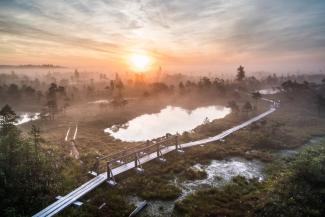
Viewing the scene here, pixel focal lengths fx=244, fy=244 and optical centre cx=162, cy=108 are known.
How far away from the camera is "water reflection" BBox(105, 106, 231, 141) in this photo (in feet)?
158

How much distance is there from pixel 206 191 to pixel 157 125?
37.1m

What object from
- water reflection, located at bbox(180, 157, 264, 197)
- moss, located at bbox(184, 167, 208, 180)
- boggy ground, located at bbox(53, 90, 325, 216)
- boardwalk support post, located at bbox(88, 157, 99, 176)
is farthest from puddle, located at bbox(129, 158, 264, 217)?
boardwalk support post, located at bbox(88, 157, 99, 176)

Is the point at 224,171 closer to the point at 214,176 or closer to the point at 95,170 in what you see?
the point at 214,176

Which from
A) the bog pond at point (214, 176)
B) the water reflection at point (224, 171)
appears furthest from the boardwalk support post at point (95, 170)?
the water reflection at point (224, 171)

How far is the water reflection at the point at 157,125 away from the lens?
158 feet

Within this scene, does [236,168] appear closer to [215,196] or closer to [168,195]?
[215,196]

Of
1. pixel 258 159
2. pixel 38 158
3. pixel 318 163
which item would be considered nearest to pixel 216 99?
pixel 258 159

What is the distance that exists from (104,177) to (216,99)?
82.3 m

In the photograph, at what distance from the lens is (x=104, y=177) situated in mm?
22438

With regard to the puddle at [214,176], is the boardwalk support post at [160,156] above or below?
above

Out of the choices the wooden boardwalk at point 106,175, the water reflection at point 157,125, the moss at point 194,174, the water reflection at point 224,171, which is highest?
the wooden boardwalk at point 106,175

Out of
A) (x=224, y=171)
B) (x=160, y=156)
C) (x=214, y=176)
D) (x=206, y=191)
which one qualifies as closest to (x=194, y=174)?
(x=214, y=176)

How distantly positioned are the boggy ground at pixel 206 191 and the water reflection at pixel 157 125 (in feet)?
34.2

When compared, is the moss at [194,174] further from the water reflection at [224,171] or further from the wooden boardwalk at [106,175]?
the wooden boardwalk at [106,175]
